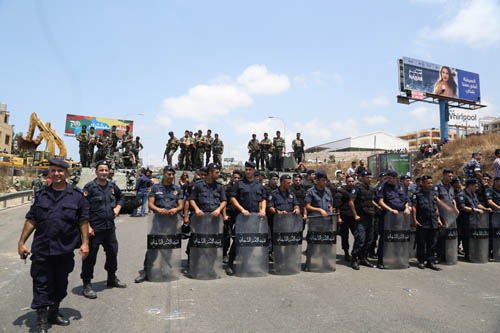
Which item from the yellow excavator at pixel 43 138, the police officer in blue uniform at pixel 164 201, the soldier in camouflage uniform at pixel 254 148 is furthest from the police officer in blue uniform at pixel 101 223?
the yellow excavator at pixel 43 138

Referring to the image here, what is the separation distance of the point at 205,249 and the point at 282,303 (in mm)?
1593

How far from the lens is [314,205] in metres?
6.07

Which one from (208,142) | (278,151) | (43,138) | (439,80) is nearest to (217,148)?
(208,142)

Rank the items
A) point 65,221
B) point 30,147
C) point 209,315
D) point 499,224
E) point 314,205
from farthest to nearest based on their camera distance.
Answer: point 30,147
point 499,224
point 314,205
point 209,315
point 65,221

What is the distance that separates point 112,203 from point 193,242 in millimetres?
1379

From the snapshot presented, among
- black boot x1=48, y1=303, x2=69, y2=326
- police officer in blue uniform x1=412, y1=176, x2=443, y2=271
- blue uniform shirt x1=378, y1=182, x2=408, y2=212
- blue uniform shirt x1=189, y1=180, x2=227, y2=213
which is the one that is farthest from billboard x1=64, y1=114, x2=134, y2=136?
black boot x1=48, y1=303, x2=69, y2=326

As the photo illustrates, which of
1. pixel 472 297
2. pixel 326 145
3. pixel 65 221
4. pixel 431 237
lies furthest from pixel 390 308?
pixel 326 145

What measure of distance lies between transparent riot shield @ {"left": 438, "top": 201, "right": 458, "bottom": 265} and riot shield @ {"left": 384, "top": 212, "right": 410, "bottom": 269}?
3.19ft

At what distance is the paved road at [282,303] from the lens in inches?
138

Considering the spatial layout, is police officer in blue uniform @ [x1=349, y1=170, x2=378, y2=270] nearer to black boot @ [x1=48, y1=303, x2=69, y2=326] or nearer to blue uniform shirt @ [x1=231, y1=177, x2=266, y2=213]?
blue uniform shirt @ [x1=231, y1=177, x2=266, y2=213]

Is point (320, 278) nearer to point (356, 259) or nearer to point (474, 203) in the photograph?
point (356, 259)

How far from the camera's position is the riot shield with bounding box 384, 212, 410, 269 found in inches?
237

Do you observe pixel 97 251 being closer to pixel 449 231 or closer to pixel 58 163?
pixel 58 163

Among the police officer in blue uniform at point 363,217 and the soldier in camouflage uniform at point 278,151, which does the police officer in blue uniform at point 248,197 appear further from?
the soldier in camouflage uniform at point 278,151
